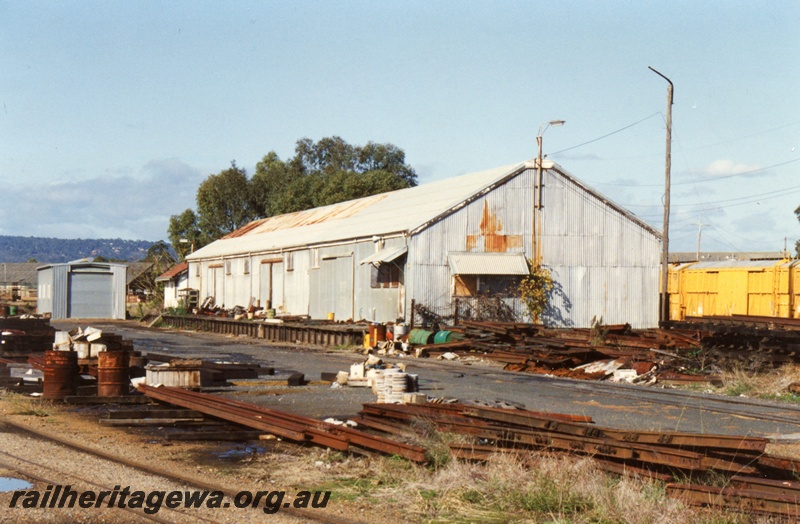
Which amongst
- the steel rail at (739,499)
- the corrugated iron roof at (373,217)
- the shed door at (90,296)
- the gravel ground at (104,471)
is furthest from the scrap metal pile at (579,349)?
the shed door at (90,296)

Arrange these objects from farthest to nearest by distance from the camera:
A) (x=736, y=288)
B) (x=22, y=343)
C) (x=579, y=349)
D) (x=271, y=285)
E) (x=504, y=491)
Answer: (x=271, y=285)
(x=736, y=288)
(x=579, y=349)
(x=22, y=343)
(x=504, y=491)

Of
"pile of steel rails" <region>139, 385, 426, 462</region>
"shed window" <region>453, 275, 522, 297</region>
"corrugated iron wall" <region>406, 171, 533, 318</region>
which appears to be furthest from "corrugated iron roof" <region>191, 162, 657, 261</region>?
"pile of steel rails" <region>139, 385, 426, 462</region>

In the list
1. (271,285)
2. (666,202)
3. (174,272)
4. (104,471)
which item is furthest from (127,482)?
(174,272)

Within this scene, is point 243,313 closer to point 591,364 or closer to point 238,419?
point 591,364

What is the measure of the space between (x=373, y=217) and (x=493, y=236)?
7.55 m

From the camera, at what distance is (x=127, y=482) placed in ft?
28.5

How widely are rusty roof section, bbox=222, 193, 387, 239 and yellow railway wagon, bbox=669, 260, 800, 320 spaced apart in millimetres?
15165

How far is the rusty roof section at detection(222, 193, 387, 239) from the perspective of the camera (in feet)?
151

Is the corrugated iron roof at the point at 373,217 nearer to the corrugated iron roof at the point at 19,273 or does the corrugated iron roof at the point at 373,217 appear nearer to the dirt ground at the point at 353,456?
the dirt ground at the point at 353,456

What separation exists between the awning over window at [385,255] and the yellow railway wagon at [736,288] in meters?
12.0

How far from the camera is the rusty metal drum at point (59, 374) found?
15469 mm

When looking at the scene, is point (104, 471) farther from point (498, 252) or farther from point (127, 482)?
point (498, 252)

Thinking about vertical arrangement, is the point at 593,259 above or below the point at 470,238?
below

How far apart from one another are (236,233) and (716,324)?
40.0 m
